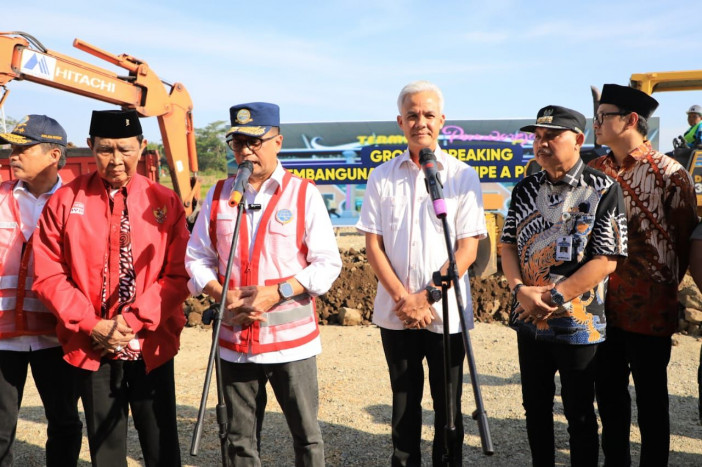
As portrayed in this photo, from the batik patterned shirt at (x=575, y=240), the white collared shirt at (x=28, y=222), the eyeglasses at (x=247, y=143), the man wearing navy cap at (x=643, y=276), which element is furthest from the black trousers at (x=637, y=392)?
the white collared shirt at (x=28, y=222)

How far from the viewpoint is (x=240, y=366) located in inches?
118

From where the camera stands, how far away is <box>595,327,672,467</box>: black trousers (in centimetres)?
331

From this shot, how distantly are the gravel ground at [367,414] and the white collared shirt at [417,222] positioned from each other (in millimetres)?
1479

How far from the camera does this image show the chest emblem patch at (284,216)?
2.99 m

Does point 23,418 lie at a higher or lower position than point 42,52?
lower

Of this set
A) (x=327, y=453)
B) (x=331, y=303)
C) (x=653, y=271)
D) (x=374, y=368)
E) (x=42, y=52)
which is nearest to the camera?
(x=653, y=271)

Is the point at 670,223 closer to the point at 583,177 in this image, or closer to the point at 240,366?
the point at 583,177

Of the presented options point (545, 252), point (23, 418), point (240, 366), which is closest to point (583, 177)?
point (545, 252)

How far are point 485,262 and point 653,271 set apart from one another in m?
6.11

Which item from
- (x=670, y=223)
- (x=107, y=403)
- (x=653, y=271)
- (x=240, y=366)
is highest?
(x=670, y=223)

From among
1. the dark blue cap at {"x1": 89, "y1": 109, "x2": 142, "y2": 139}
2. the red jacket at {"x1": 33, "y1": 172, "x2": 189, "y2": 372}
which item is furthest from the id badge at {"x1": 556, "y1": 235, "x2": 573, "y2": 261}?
the dark blue cap at {"x1": 89, "y1": 109, "x2": 142, "y2": 139}

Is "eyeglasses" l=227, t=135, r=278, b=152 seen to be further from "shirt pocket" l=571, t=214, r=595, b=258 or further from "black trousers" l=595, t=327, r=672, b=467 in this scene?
"black trousers" l=595, t=327, r=672, b=467

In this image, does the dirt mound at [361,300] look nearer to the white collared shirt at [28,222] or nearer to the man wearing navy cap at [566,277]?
the white collared shirt at [28,222]

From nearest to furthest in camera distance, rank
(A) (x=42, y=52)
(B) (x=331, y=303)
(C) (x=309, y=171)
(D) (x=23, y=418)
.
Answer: (D) (x=23, y=418) < (B) (x=331, y=303) < (A) (x=42, y=52) < (C) (x=309, y=171)
